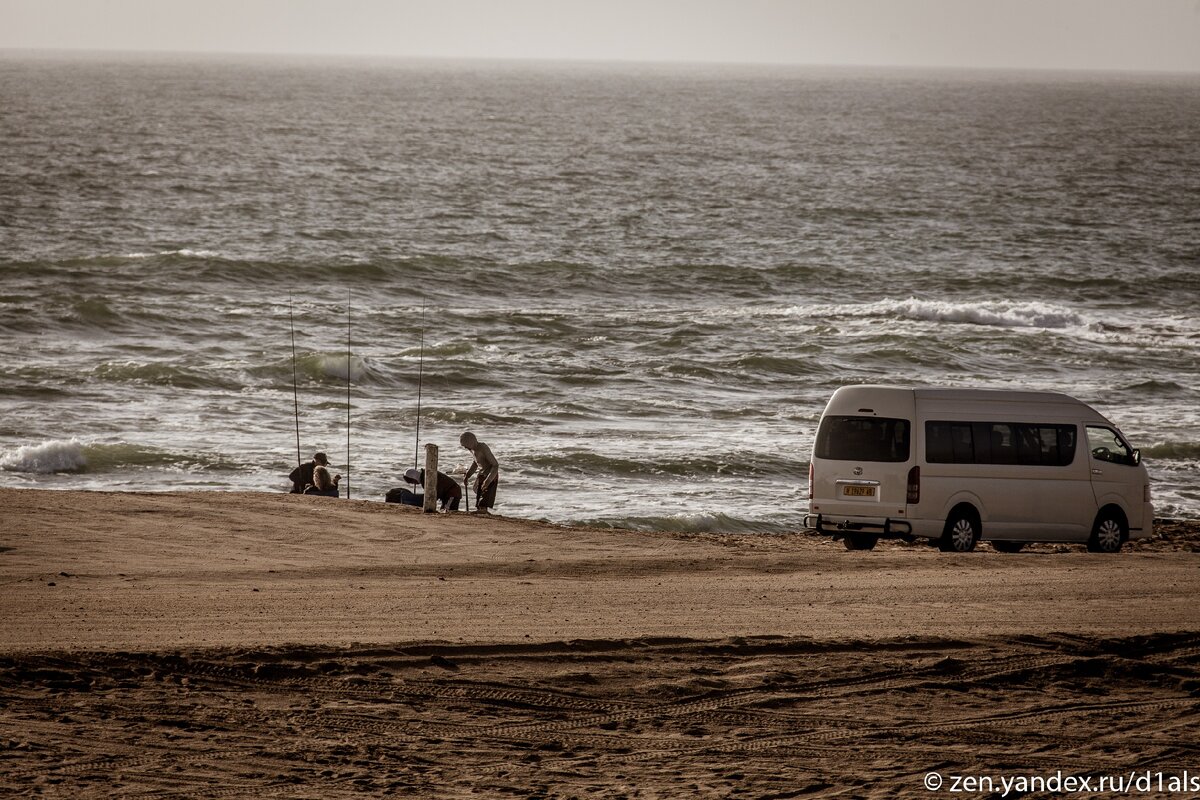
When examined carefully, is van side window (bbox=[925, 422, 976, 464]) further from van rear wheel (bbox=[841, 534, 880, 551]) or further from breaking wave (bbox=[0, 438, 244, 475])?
breaking wave (bbox=[0, 438, 244, 475])

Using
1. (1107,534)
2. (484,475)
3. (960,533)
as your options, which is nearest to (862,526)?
(960,533)

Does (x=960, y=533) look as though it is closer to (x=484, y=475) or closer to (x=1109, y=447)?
(x=1109, y=447)

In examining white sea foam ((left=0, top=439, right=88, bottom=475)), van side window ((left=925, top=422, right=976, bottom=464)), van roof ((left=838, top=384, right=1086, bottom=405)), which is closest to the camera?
van side window ((left=925, top=422, right=976, bottom=464))

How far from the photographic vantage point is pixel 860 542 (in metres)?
17.5

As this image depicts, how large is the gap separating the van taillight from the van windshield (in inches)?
7.3

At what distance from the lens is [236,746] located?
8.95 m

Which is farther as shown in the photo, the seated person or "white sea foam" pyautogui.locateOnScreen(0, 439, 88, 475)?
"white sea foam" pyautogui.locateOnScreen(0, 439, 88, 475)

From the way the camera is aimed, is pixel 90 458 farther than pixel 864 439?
Yes

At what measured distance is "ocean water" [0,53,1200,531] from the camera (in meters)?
24.4

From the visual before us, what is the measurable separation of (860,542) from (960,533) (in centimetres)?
127

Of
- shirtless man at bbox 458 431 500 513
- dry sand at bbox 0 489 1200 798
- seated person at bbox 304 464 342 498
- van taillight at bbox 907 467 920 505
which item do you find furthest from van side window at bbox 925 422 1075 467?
seated person at bbox 304 464 342 498

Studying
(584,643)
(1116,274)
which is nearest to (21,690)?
(584,643)

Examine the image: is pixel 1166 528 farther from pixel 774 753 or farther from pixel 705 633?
pixel 774 753

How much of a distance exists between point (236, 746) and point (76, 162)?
72493mm
